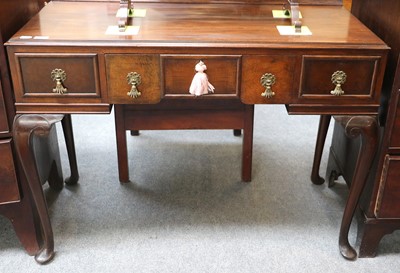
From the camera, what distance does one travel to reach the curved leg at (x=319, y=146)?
5.77 feet

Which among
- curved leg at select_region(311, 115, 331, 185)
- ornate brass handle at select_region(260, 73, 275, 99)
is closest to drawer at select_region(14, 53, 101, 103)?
ornate brass handle at select_region(260, 73, 275, 99)

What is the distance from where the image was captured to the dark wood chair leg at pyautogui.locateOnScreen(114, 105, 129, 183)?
1.73 m

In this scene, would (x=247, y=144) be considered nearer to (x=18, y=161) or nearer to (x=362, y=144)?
(x=362, y=144)

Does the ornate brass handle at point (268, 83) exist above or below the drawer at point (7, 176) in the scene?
above

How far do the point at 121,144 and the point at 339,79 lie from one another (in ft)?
2.85

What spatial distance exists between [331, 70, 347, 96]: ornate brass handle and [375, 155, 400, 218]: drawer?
25 cm

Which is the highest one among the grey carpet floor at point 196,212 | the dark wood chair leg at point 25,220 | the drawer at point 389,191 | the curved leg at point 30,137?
the curved leg at point 30,137

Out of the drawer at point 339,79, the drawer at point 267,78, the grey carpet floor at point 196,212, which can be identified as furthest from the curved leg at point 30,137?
the drawer at point 339,79

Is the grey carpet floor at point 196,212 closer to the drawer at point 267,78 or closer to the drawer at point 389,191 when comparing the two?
the drawer at point 389,191

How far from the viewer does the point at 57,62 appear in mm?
1204

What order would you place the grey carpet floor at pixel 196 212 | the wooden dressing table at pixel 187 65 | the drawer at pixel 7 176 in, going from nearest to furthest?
the wooden dressing table at pixel 187 65, the drawer at pixel 7 176, the grey carpet floor at pixel 196 212

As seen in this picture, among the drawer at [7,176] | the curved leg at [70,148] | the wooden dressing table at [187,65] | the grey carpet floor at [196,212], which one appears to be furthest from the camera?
the curved leg at [70,148]

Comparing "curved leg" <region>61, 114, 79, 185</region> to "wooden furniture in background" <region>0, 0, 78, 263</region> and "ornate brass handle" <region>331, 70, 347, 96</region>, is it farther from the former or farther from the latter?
"ornate brass handle" <region>331, 70, 347, 96</region>

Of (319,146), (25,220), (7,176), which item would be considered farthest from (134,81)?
(319,146)
